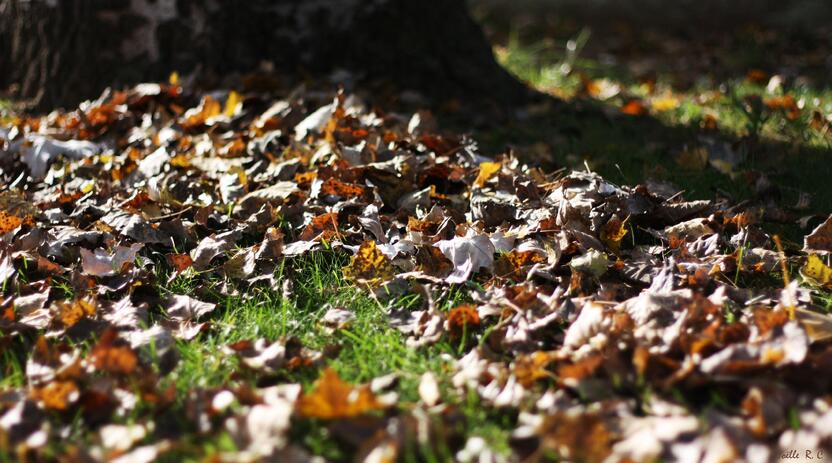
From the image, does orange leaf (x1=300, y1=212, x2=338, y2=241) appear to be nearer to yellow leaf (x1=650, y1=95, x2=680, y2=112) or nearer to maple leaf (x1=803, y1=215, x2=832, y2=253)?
maple leaf (x1=803, y1=215, x2=832, y2=253)

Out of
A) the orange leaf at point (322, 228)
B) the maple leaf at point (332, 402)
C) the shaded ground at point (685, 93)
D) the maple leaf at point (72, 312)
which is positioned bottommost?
the shaded ground at point (685, 93)

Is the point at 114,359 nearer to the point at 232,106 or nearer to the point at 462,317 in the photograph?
the point at 462,317

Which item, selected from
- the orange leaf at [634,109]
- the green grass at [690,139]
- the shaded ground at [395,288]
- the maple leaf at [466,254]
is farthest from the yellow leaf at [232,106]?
the orange leaf at [634,109]

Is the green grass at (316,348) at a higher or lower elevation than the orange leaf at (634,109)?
higher

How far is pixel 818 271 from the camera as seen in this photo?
2.33m

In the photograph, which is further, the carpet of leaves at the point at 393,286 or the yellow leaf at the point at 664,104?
the yellow leaf at the point at 664,104

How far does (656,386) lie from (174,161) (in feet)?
7.39

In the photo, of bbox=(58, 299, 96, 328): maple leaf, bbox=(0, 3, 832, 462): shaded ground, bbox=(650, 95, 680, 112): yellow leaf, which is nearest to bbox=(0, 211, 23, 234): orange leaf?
bbox=(0, 3, 832, 462): shaded ground

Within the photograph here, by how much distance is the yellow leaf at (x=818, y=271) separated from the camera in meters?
2.31

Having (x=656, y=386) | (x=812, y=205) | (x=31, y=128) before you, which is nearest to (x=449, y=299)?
(x=656, y=386)

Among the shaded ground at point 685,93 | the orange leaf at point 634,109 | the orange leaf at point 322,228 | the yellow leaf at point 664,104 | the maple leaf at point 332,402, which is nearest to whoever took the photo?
the maple leaf at point 332,402

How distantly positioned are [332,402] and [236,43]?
10.5 feet

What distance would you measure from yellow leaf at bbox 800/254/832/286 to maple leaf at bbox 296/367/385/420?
141cm

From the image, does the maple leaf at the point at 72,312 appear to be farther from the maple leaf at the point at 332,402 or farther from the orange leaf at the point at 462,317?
the orange leaf at the point at 462,317
